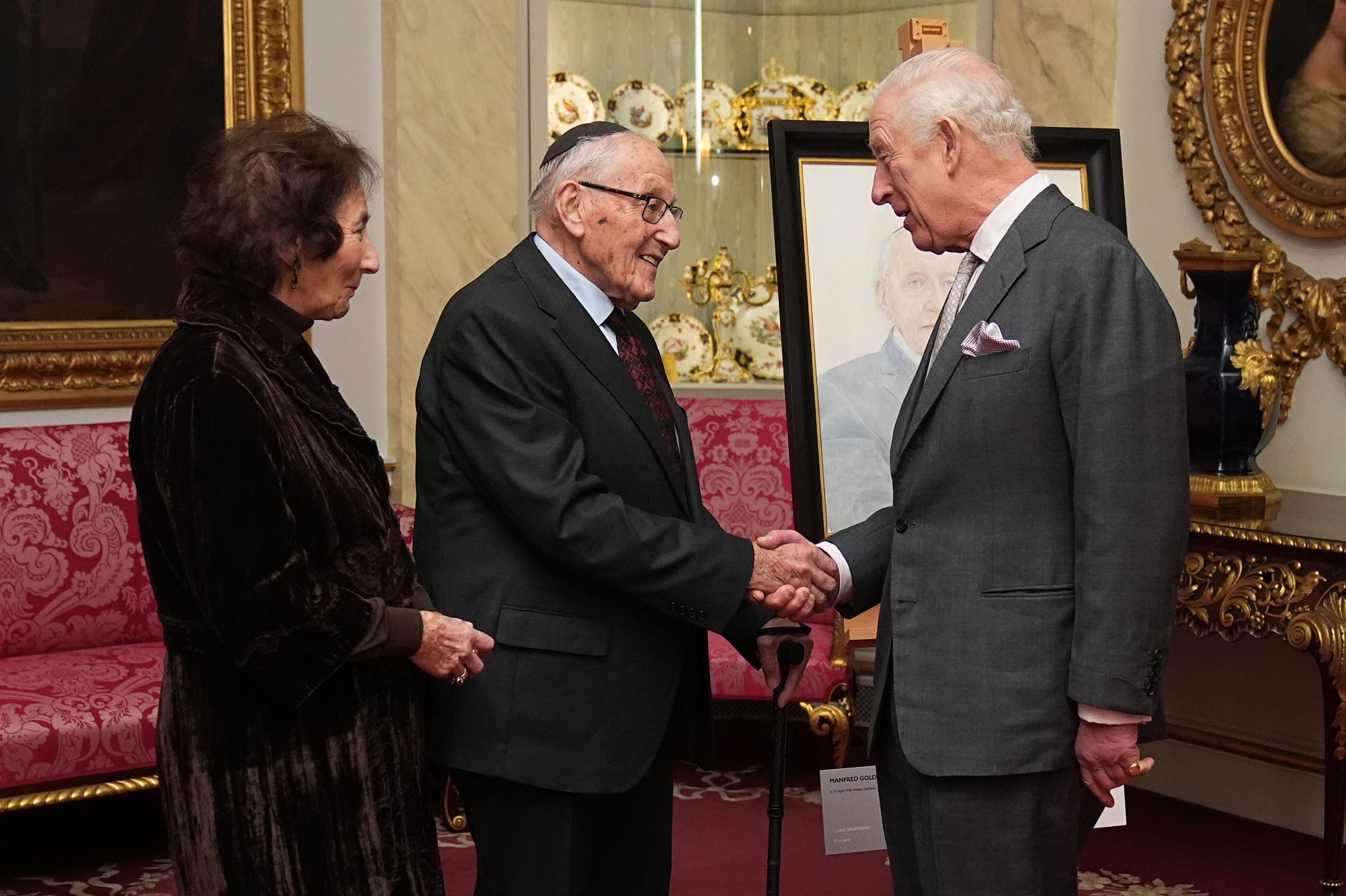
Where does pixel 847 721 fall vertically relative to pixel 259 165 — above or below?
below

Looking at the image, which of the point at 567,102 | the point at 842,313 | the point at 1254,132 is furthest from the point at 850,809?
the point at 567,102

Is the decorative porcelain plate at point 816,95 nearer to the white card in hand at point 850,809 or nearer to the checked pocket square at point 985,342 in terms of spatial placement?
the white card in hand at point 850,809

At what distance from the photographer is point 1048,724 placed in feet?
6.59

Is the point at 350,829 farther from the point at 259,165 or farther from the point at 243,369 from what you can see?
the point at 259,165

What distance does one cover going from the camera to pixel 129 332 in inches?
183

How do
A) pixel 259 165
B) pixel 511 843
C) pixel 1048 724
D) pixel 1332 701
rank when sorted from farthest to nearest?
pixel 1332 701, pixel 511 843, pixel 259 165, pixel 1048 724

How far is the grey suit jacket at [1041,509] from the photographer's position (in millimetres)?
1924

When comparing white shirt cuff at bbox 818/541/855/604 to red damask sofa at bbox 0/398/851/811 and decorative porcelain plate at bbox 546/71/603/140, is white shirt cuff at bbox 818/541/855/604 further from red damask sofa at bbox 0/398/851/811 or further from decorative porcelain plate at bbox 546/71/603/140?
decorative porcelain plate at bbox 546/71/603/140

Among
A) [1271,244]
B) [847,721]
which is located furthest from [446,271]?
[1271,244]

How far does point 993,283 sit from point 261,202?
3.59ft

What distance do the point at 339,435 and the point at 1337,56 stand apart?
3317 millimetres

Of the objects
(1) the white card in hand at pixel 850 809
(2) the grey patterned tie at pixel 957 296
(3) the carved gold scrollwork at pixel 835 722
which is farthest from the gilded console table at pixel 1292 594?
(2) the grey patterned tie at pixel 957 296

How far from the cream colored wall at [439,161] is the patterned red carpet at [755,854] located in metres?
1.51

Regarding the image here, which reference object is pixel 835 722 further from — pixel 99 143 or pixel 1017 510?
pixel 99 143
